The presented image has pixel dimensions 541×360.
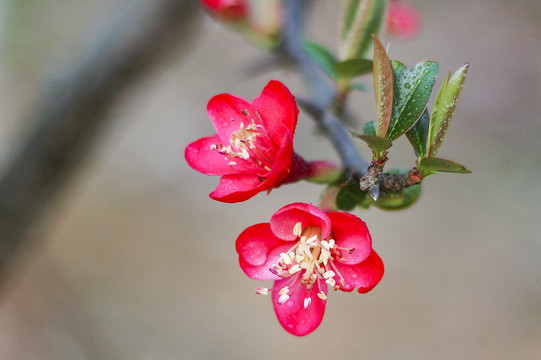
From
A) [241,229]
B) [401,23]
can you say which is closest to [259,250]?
[401,23]

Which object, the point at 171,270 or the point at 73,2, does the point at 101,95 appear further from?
the point at 73,2

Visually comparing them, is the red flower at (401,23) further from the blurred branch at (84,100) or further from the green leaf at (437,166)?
the green leaf at (437,166)

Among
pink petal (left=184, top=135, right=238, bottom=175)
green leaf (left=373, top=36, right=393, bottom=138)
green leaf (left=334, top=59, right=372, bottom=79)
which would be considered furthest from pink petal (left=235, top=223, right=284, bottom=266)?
green leaf (left=334, top=59, right=372, bottom=79)

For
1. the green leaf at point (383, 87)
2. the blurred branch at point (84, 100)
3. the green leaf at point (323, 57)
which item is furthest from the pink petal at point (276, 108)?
the blurred branch at point (84, 100)

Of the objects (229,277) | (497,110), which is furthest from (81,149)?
(497,110)

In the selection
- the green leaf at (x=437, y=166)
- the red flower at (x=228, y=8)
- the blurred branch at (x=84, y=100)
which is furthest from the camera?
the blurred branch at (x=84, y=100)

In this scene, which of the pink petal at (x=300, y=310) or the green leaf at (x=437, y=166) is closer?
the green leaf at (x=437, y=166)
